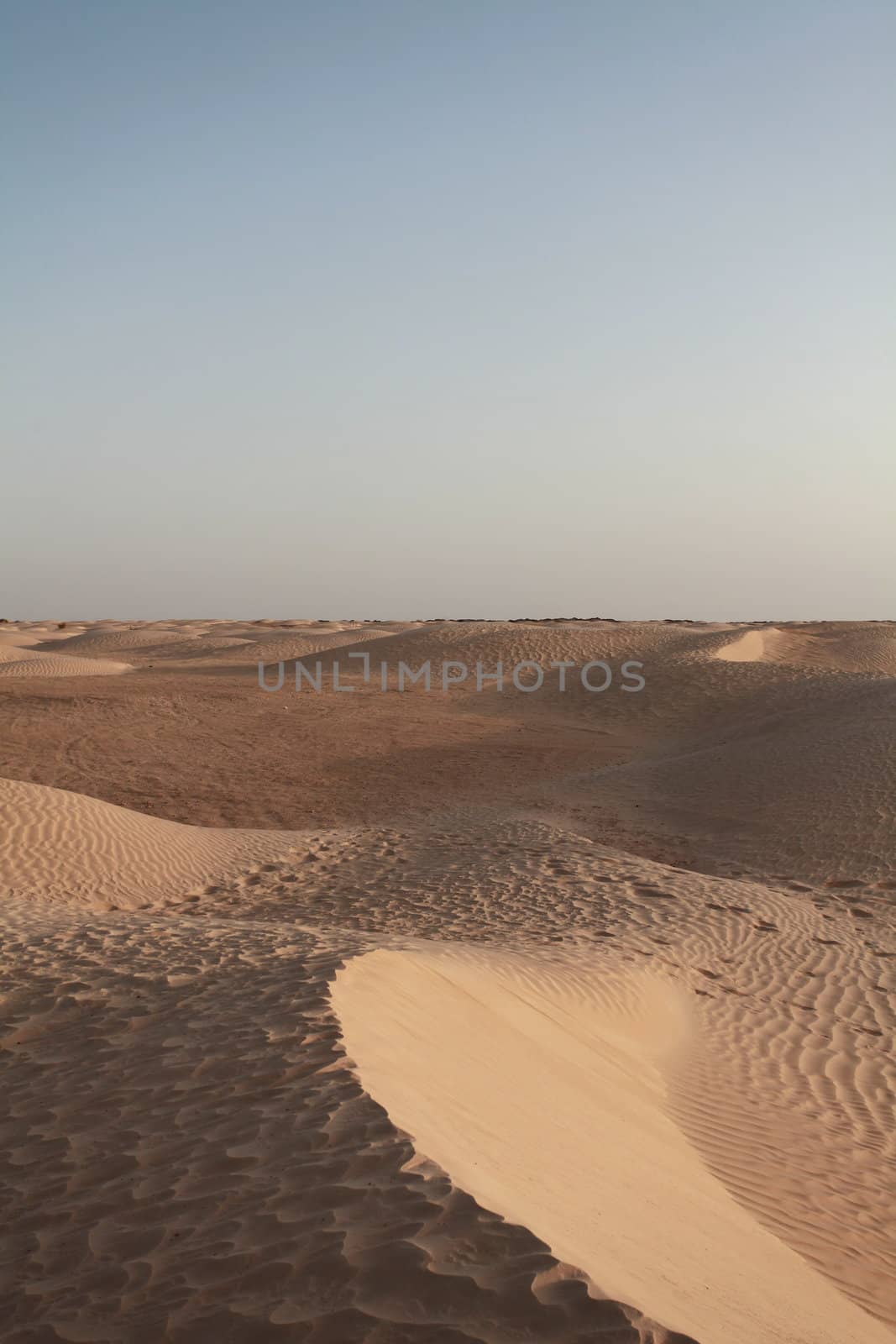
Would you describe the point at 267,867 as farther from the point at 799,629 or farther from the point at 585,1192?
the point at 799,629

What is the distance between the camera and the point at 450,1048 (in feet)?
17.7

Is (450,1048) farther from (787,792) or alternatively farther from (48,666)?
(48,666)

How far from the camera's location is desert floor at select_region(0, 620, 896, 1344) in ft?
10.2

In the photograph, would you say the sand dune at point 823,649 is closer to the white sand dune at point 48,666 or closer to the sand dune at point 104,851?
the white sand dune at point 48,666

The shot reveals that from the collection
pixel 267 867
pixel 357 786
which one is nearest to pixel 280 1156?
pixel 267 867

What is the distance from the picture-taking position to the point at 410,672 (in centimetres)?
3244

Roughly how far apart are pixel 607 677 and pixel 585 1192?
25.6m

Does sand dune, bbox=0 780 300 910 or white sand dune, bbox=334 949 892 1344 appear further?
sand dune, bbox=0 780 300 910

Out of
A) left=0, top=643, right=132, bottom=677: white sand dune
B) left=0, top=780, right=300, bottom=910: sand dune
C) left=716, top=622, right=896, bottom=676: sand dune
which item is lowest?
left=0, top=780, right=300, bottom=910: sand dune

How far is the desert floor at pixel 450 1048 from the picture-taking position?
10.2 ft

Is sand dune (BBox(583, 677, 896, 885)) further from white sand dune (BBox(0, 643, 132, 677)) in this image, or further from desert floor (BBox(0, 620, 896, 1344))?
white sand dune (BBox(0, 643, 132, 677))

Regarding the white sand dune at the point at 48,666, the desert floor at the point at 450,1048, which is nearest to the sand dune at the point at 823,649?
the desert floor at the point at 450,1048

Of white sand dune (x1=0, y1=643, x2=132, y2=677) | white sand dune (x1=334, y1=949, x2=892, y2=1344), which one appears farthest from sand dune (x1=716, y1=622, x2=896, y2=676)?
white sand dune (x1=334, y1=949, x2=892, y2=1344)

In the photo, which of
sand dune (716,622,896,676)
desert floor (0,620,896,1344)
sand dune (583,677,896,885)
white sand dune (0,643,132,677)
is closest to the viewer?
desert floor (0,620,896,1344)
